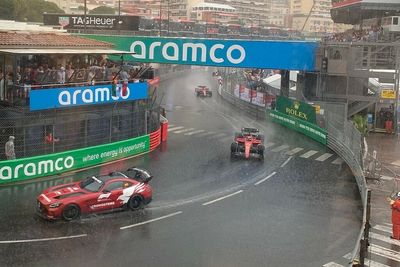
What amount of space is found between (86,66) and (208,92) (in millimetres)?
34730

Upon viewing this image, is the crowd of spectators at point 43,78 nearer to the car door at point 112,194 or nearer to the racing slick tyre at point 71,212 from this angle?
the car door at point 112,194

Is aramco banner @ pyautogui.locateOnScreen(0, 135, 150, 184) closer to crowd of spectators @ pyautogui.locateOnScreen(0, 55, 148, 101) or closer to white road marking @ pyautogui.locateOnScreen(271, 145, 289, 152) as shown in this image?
crowd of spectators @ pyautogui.locateOnScreen(0, 55, 148, 101)

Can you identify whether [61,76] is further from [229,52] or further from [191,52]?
[229,52]

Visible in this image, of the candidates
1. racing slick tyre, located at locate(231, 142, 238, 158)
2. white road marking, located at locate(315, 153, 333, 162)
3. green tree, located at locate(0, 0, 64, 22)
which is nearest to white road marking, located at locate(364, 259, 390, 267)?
racing slick tyre, located at locate(231, 142, 238, 158)

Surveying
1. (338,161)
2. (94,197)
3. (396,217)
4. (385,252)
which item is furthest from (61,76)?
(385,252)

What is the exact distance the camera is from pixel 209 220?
18578mm

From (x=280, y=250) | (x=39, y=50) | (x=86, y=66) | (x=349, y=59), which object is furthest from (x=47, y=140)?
(x=349, y=59)

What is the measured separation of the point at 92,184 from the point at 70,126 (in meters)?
8.26

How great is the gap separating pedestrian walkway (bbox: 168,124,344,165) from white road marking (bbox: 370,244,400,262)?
13.1 metres

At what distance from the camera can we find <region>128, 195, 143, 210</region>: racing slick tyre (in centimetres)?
1914

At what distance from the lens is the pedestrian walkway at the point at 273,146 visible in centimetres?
3030

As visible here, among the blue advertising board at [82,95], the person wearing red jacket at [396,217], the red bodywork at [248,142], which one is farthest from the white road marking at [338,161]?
the person wearing red jacket at [396,217]

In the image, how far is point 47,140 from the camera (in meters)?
24.7

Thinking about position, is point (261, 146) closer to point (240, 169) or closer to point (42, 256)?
point (240, 169)
